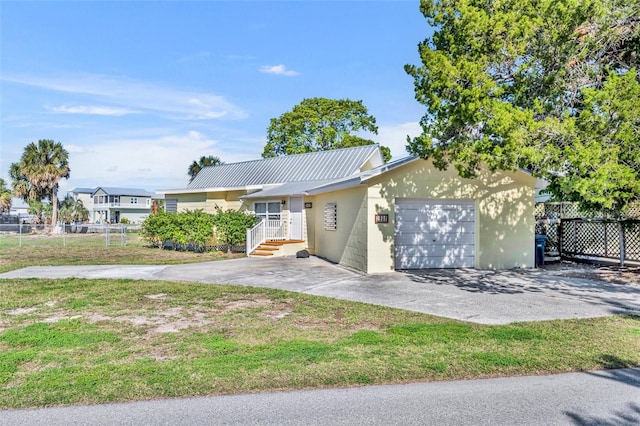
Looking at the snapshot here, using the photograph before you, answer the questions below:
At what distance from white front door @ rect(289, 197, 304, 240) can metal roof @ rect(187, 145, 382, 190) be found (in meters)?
2.24

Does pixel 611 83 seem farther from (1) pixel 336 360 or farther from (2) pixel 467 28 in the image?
(1) pixel 336 360

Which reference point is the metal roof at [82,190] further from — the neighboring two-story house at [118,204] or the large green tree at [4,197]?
the large green tree at [4,197]

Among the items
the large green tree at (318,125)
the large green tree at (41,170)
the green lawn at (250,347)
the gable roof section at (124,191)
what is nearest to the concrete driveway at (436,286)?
the green lawn at (250,347)

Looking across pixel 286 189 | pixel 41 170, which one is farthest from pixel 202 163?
pixel 286 189

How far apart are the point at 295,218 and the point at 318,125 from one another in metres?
19.7

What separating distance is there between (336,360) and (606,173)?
5.83 m

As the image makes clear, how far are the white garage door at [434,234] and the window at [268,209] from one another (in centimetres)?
812

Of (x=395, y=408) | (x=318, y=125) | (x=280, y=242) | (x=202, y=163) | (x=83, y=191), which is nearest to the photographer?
(x=395, y=408)

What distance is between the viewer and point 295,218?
1958 centimetres

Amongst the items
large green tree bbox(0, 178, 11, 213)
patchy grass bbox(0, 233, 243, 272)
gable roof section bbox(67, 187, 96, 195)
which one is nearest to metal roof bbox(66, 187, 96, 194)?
gable roof section bbox(67, 187, 96, 195)

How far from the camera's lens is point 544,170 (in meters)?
8.77

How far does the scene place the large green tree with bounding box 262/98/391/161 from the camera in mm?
37625

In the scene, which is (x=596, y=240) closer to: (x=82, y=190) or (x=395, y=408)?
(x=395, y=408)

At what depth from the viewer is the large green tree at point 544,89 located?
790cm
